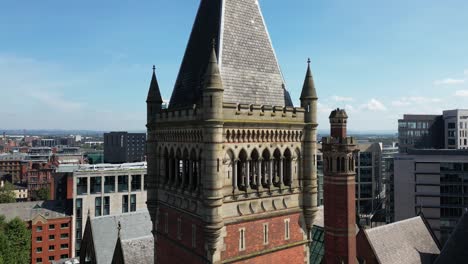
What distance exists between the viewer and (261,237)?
24.4 meters

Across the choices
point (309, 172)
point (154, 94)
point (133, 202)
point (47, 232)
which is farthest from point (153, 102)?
point (47, 232)

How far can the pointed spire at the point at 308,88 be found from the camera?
27547 mm

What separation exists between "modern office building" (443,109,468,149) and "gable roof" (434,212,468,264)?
112700 mm

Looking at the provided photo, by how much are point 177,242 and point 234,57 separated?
44.9ft

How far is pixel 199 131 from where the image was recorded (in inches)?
906

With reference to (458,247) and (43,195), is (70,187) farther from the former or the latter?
(458,247)

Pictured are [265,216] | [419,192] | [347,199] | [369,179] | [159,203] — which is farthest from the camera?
[369,179]

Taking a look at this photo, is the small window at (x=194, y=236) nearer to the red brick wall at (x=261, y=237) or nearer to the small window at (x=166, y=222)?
the red brick wall at (x=261, y=237)

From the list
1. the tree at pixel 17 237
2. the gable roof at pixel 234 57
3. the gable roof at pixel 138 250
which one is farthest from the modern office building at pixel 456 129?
the tree at pixel 17 237

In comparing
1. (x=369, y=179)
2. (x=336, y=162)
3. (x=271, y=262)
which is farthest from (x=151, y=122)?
(x=369, y=179)

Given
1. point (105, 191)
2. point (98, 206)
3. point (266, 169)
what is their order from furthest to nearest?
point (105, 191)
point (98, 206)
point (266, 169)

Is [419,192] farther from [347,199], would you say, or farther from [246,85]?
[246,85]

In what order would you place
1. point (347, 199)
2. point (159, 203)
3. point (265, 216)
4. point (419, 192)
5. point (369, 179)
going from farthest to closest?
point (369, 179) → point (419, 192) → point (347, 199) → point (159, 203) → point (265, 216)

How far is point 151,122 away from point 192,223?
975cm
